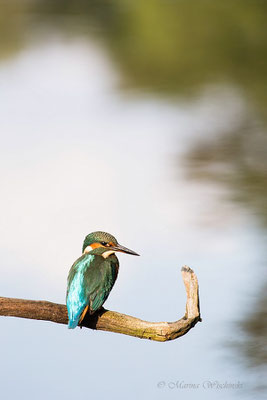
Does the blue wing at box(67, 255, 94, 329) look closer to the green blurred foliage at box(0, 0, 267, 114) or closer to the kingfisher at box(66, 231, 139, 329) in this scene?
the kingfisher at box(66, 231, 139, 329)

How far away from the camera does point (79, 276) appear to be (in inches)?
85.3

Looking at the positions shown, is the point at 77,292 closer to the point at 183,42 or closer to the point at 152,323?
the point at 152,323

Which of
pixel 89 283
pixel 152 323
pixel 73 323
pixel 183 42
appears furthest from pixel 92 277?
pixel 183 42

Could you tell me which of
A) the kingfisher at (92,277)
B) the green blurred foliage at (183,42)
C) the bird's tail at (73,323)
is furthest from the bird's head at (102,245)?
the green blurred foliage at (183,42)

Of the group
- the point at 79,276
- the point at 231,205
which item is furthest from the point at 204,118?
the point at 79,276

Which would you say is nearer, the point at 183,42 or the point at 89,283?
the point at 89,283

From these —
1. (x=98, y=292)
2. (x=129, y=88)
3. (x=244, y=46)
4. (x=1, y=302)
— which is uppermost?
(x=244, y=46)

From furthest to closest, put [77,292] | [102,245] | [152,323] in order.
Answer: [102,245]
[77,292]
[152,323]

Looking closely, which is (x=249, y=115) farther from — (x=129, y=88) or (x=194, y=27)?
(x=194, y=27)

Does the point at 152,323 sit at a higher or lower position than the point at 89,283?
lower

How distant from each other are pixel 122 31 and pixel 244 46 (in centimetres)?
148

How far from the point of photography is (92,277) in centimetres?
217

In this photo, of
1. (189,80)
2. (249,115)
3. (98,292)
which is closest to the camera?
(98,292)

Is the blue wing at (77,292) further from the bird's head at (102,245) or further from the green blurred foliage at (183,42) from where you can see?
the green blurred foliage at (183,42)
